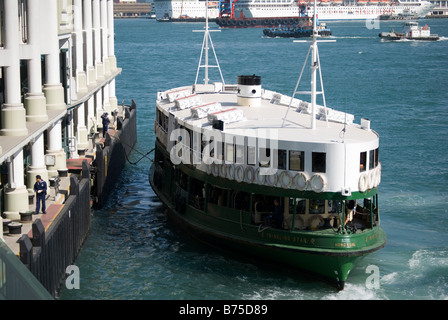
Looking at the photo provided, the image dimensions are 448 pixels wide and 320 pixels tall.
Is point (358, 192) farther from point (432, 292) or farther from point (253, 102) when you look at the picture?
point (253, 102)

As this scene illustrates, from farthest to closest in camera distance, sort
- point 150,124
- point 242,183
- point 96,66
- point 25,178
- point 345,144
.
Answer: point 150,124
point 96,66
point 25,178
point 242,183
point 345,144

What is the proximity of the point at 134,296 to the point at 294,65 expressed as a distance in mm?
101535

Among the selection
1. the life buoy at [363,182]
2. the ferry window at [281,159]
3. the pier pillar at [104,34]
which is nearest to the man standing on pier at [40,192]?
the ferry window at [281,159]

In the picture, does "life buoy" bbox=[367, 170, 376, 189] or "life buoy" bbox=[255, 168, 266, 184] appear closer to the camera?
"life buoy" bbox=[367, 170, 376, 189]

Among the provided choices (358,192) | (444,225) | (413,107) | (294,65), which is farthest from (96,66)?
(294,65)

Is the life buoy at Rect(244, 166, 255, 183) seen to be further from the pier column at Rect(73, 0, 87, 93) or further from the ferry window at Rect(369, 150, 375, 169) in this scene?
the pier column at Rect(73, 0, 87, 93)

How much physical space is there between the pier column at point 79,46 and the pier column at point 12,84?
47.7 feet

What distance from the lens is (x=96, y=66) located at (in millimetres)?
52656

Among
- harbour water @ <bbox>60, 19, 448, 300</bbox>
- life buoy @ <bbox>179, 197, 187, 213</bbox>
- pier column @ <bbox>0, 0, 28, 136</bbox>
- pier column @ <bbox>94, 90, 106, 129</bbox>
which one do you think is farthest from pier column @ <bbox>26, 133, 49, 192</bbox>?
pier column @ <bbox>94, 90, 106, 129</bbox>

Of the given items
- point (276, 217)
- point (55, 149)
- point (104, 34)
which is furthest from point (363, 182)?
point (104, 34)

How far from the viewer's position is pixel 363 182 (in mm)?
27578

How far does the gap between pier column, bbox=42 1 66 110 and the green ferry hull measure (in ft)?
31.2

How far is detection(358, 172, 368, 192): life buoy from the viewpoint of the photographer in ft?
90.2

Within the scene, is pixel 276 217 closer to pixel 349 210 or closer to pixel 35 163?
pixel 349 210
